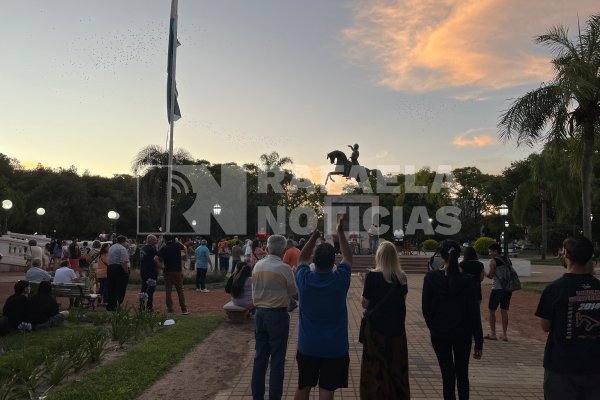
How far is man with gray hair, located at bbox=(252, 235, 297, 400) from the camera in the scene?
16.4 ft

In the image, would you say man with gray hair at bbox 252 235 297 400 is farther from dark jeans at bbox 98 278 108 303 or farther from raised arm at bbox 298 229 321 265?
dark jeans at bbox 98 278 108 303

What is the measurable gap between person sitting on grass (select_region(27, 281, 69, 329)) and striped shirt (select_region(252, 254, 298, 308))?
596 centimetres

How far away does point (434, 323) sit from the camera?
479 cm

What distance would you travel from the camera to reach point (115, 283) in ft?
→ 38.8

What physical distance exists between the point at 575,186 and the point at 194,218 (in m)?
39.1

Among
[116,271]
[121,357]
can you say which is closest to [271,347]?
[121,357]

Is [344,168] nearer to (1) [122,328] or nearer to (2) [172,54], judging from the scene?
(2) [172,54]

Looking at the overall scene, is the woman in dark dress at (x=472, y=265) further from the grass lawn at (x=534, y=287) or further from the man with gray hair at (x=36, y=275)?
the grass lawn at (x=534, y=287)

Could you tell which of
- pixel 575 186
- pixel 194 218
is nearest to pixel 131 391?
pixel 575 186

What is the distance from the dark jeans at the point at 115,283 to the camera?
11672 millimetres

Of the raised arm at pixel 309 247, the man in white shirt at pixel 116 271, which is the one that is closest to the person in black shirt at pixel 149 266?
the man in white shirt at pixel 116 271

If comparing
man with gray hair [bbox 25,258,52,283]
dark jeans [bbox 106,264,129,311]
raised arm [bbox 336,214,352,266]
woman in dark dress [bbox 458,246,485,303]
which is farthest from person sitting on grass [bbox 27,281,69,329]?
woman in dark dress [bbox 458,246,485,303]

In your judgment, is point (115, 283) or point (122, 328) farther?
point (115, 283)

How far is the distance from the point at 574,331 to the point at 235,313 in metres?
8.18
